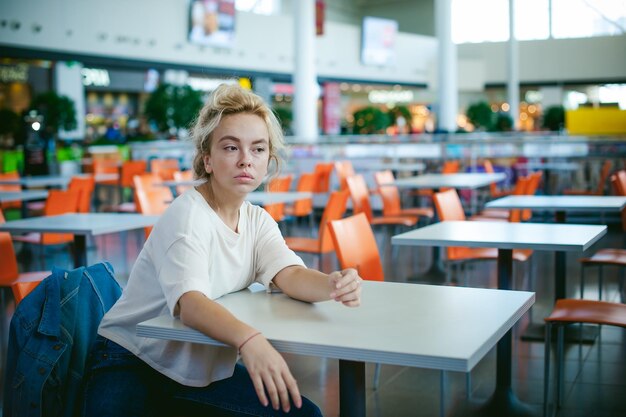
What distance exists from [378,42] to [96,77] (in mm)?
8866

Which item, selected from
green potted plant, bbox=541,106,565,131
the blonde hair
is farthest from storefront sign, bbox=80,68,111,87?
the blonde hair

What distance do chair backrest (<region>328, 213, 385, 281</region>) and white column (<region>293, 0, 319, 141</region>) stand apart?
1077 centimetres

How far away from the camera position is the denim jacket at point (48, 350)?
1.53 metres

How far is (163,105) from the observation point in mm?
12602

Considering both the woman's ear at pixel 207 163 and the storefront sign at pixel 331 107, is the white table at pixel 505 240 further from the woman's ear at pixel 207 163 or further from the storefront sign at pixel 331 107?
the storefront sign at pixel 331 107

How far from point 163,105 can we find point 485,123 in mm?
9596

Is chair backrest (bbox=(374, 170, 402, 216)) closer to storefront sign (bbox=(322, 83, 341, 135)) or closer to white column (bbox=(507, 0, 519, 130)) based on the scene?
storefront sign (bbox=(322, 83, 341, 135))

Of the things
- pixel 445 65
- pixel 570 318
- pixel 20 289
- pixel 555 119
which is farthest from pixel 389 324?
pixel 445 65

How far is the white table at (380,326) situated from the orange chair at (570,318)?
3.34ft

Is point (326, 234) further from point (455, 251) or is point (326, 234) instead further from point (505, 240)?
point (505, 240)

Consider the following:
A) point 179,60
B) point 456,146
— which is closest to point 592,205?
point 456,146

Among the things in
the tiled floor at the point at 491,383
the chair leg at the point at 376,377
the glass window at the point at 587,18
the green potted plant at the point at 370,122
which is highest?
the glass window at the point at 587,18

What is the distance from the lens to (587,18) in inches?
1019

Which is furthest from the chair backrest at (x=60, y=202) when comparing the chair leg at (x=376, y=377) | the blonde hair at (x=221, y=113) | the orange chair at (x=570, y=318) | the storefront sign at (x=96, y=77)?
the storefront sign at (x=96, y=77)
